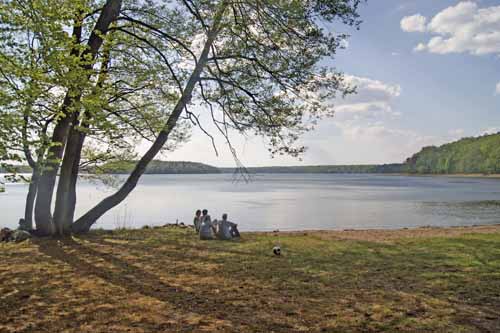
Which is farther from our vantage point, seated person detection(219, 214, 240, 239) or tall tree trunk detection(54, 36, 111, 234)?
seated person detection(219, 214, 240, 239)

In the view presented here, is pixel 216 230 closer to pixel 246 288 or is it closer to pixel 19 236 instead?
pixel 19 236

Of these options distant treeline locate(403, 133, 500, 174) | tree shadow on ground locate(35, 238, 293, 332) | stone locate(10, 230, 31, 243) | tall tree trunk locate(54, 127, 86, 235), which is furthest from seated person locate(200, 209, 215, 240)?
distant treeline locate(403, 133, 500, 174)

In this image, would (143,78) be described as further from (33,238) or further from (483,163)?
(483,163)

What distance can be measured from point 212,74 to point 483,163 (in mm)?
161441

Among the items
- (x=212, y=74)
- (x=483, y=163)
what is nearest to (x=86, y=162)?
(x=212, y=74)

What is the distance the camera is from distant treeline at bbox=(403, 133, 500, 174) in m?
142

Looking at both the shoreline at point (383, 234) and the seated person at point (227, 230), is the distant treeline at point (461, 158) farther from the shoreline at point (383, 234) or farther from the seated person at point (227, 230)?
the seated person at point (227, 230)

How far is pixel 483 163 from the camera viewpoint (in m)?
146

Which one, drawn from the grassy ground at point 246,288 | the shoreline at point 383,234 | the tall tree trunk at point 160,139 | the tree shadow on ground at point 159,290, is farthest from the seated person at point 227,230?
the tree shadow on ground at point 159,290

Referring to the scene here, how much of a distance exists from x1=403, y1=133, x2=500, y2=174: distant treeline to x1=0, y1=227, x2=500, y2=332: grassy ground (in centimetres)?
15179

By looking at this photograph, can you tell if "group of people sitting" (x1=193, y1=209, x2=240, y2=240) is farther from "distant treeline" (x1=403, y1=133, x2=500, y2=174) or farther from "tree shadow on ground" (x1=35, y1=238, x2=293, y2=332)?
"distant treeline" (x1=403, y1=133, x2=500, y2=174)

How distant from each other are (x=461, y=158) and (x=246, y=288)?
175 meters

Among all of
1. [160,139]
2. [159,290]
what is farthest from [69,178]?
[159,290]

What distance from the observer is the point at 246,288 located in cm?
643
